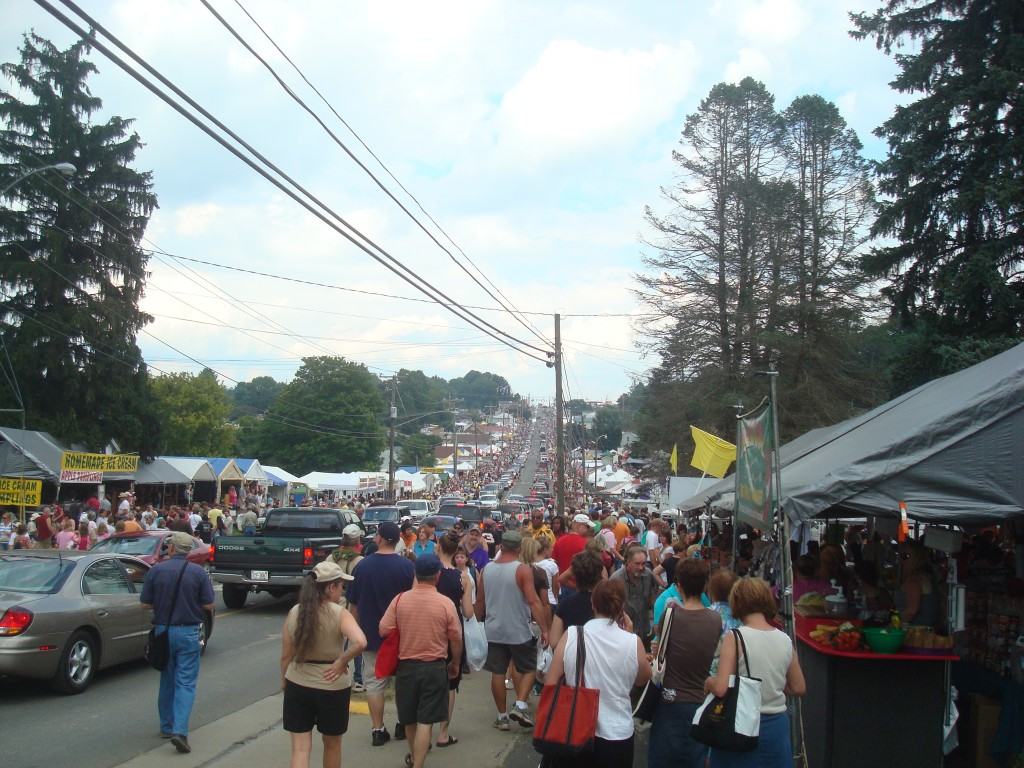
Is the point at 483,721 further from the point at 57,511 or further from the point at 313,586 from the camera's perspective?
the point at 57,511

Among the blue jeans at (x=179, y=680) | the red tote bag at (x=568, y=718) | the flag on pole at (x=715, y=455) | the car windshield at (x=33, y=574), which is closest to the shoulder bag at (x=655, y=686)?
the red tote bag at (x=568, y=718)

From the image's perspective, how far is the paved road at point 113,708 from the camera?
7156 mm

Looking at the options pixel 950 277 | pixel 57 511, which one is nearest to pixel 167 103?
pixel 950 277

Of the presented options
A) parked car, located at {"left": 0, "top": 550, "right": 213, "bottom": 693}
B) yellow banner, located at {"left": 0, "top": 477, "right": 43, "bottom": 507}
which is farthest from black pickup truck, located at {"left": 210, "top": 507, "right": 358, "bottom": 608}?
yellow banner, located at {"left": 0, "top": 477, "right": 43, "bottom": 507}

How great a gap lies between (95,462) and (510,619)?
22753mm

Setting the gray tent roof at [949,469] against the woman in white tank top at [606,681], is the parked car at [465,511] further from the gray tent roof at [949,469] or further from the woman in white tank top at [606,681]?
the woman in white tank top at [606,681]

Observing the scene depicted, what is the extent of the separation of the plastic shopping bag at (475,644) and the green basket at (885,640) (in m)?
3.24

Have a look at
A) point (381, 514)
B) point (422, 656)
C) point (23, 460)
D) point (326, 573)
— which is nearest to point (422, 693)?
point (422, 656)

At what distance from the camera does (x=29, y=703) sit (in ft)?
28.3

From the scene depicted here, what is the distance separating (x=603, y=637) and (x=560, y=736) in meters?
0.56

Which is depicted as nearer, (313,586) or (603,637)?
(603,637)

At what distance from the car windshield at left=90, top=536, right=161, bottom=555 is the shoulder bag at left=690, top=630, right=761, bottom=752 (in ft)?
38.6

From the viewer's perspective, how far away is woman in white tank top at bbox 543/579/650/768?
4684 millimetres

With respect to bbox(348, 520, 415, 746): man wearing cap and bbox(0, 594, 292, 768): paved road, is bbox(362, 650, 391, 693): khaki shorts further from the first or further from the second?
bbox(0, 594, 292, 768): paved road
